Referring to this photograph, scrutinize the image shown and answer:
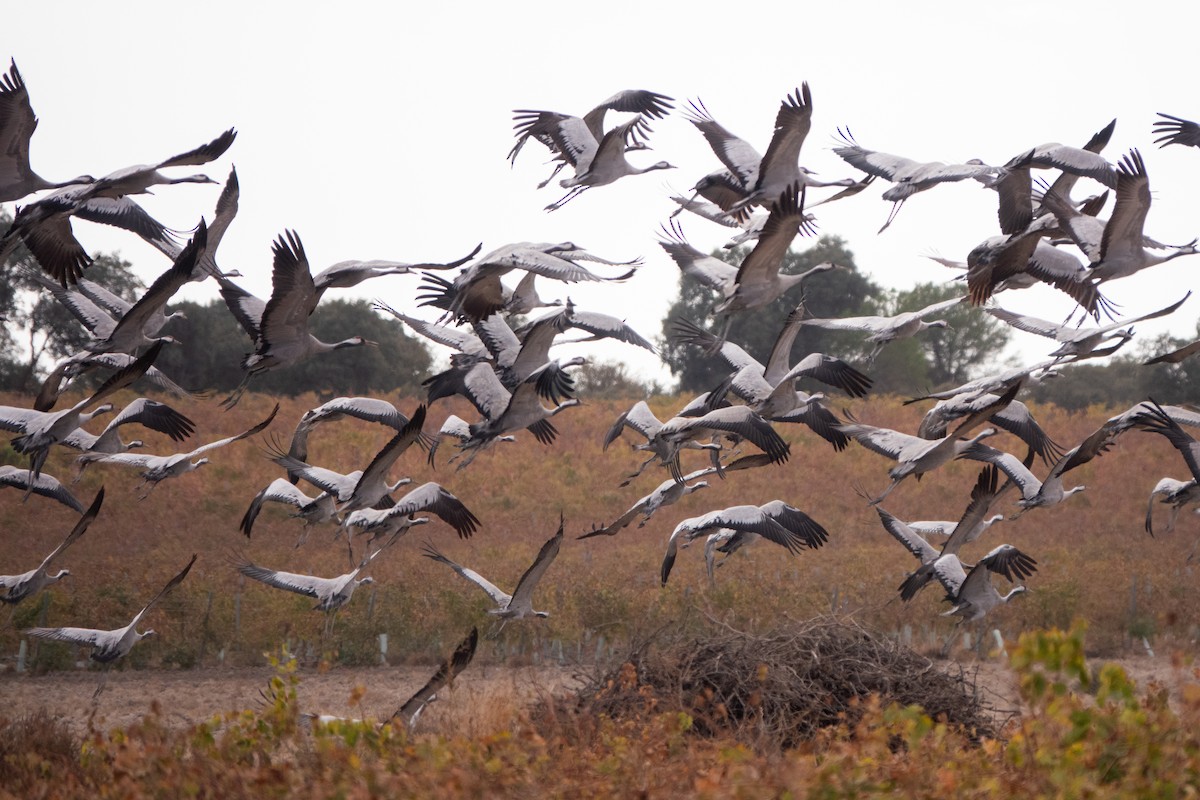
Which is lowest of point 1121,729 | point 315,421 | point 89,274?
point 1121,729

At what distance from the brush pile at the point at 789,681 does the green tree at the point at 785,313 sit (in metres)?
39.3

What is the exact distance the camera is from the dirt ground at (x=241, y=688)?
1598 cm

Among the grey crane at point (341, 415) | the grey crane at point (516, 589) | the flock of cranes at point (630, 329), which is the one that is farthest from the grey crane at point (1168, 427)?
the grey crane at point (341, 415)

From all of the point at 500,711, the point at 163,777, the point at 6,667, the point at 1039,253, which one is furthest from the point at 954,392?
the point at 6,667

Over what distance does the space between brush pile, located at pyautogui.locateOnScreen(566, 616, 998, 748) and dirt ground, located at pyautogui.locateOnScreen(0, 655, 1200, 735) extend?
2.64m

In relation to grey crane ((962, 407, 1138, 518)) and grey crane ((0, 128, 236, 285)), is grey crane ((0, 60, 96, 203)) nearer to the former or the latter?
grey crane ((0, 128, 236, 285))

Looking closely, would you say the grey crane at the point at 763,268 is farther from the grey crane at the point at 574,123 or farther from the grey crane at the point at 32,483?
the grey crane at the point at 32,483

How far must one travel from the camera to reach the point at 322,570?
83.3ft

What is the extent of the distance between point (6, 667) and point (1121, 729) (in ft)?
57.0

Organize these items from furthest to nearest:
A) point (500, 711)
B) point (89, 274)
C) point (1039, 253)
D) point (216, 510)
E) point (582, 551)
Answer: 1. point (89, 274)
2. point (216, 510)
3. point (582, 551)
4. point (1039, 253)
5. point (500, 711)

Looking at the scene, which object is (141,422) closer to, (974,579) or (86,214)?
(86,214)

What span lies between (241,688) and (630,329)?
9371 mm

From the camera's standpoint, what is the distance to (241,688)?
18609mm

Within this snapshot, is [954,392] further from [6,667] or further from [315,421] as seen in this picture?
[6,667]
